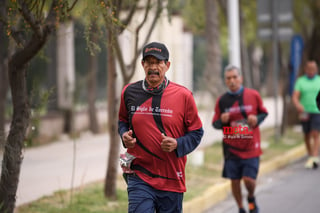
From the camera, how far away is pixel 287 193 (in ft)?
31.0

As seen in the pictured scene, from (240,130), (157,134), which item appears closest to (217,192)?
(240,130)

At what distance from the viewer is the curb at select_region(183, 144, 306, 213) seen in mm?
7906

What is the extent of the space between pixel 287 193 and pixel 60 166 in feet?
14.4

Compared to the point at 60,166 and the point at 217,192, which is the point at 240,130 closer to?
the point at 217,192

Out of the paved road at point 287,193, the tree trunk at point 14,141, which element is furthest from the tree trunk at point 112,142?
the tree trunk at point 14,141

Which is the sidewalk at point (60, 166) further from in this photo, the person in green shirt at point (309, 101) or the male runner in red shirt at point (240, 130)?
the person in green shirt at point (309, 101)

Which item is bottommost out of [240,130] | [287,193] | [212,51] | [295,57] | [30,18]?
[287,193]

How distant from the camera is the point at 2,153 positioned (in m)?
6.02

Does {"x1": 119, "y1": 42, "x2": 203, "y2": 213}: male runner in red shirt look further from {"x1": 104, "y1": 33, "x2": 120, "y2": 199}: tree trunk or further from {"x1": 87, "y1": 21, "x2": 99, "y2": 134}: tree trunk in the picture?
{"x1": 87, "y1": 21, "x2": 99, "y2": 134}: tree trunk

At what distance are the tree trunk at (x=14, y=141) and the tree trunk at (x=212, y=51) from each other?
8.29 m

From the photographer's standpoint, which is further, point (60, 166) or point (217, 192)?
point (60, 166)

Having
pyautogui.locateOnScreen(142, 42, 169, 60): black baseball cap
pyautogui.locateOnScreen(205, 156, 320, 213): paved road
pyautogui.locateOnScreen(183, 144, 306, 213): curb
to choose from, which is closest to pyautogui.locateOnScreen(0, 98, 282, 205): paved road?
pyautogui.locateOnScreen(183, 144, 306, 213): curb

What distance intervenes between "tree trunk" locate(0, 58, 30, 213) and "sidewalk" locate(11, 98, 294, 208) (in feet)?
2.61

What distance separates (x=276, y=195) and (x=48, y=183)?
3662mm
